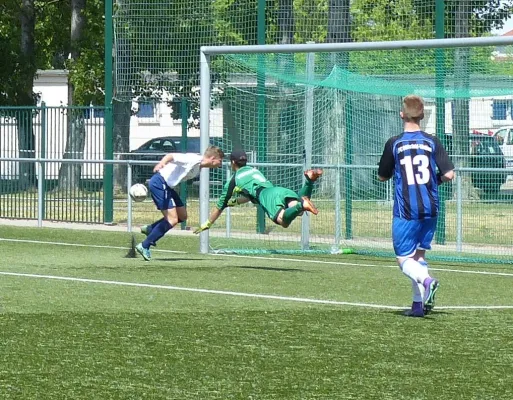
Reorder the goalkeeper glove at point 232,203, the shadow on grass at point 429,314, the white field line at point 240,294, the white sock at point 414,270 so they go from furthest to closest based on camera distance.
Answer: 1. the goalkeeper glove at point 232,203
2. the white field line at point 240,294
3. the shadow on grass at point 429,314
4. the white sock at point 414,270

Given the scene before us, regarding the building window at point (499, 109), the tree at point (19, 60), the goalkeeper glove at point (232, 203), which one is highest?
the tree at point (19, 60)

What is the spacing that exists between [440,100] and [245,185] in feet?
16.1

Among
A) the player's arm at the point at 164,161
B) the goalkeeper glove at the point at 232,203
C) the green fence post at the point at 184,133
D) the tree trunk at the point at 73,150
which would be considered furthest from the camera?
the tree trunk at the point at 73,150

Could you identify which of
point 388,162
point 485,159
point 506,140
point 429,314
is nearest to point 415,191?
point 388,162

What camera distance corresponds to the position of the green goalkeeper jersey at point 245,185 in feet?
47.3

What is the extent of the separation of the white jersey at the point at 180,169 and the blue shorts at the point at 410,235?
5632 millimetres

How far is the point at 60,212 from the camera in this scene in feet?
77.9

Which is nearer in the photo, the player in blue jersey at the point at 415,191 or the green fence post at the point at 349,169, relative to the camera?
the player in blue jersey at the point at 415,191

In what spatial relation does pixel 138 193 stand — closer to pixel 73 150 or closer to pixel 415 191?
pixel 415 191

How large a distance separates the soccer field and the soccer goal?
10.5 ft

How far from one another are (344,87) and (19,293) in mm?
7669

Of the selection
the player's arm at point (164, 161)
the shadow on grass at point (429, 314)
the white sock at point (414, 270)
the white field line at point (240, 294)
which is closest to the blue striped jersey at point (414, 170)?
the white sock at point (414, 270)

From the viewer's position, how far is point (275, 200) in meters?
14.0

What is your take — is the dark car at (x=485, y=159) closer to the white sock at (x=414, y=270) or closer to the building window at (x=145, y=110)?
the building window at (x=145, y=110)
